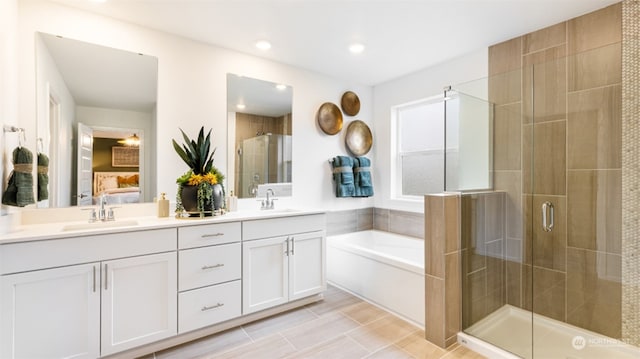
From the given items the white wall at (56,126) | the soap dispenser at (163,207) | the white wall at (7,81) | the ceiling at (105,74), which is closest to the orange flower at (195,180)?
the soap dispenser at (163,207)

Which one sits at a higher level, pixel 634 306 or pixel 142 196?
pixel 142 196

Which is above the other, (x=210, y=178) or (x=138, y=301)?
(x=210, y=178)

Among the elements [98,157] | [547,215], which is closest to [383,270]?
[547,215]

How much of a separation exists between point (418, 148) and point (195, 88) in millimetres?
2512

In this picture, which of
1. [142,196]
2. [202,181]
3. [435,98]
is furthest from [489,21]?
[142,196]

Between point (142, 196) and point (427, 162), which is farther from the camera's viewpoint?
point (427, 162)

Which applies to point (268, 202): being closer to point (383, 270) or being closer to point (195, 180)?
point (195, 180)

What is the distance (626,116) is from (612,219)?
2.16ft

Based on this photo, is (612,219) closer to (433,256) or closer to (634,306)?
(634,306)

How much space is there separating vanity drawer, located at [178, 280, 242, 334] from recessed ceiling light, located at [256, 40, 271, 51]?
204 cm

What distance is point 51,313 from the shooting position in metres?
1.57

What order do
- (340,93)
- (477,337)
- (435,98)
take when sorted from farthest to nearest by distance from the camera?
1. (340,93)
2. (435,98)
3. (477,337)

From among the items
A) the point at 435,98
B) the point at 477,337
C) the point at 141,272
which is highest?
the point at 435,98

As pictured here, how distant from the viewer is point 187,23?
7.42 feet
